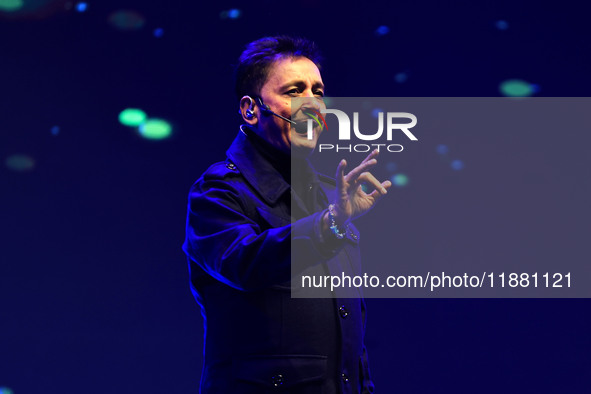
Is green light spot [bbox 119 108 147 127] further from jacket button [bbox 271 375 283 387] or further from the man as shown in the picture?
jacket button [bbox 271 375 283 387]

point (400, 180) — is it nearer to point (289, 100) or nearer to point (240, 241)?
point (289, 100)

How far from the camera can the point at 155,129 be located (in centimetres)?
200

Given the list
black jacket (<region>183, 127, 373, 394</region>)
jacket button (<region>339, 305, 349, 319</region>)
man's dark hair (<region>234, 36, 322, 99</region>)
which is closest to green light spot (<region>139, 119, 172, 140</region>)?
man's dark hair (<region>234, 36, 322, 99</region>)

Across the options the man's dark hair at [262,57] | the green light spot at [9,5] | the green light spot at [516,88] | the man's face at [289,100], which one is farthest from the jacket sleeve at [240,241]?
the green light spot at [516,88]

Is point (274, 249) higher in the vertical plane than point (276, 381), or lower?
higher

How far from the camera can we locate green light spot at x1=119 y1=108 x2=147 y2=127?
198cm

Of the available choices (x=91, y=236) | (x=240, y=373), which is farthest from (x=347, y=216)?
(x=91, y=236)

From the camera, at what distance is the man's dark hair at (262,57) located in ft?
4.38

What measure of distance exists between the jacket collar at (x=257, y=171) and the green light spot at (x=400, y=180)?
2.92 feet

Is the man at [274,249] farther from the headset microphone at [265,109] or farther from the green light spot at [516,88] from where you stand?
the green light spot at [516,88]

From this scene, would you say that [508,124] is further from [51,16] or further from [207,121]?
[51,16]

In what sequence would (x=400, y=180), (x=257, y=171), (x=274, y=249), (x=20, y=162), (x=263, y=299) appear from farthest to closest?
(x=400, y=180) < (x=20, y=162) < (x=257, y=171) < (x=263, y=299) < (x=274, y=249)

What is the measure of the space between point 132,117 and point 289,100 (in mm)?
857

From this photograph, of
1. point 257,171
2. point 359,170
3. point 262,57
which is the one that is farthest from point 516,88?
point 359,170
